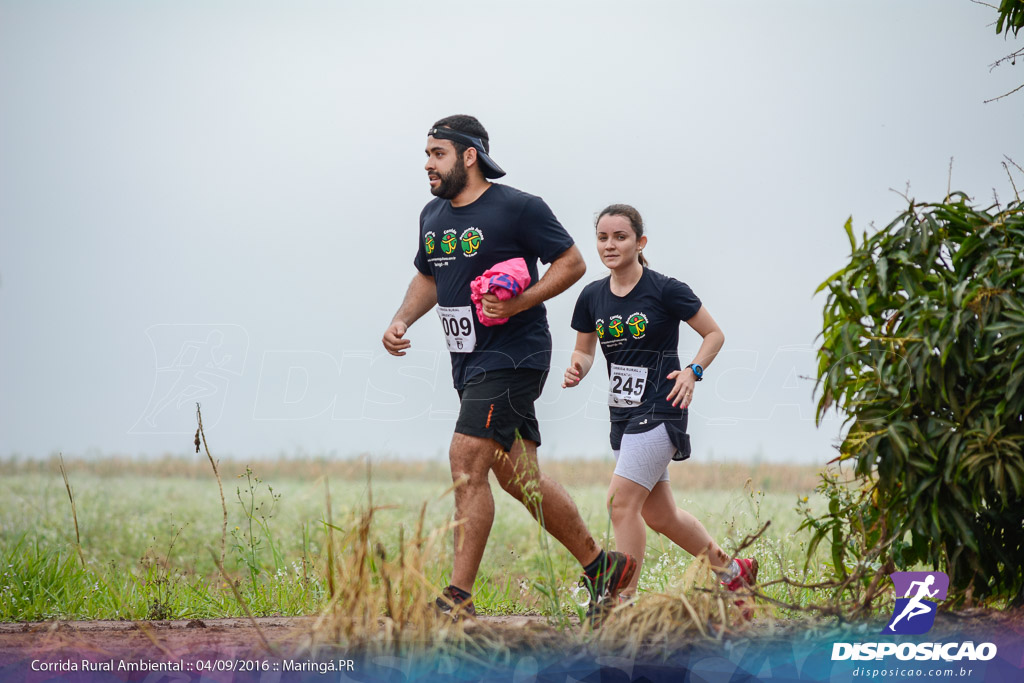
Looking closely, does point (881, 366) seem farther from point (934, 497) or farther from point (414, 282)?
point (414, 282)

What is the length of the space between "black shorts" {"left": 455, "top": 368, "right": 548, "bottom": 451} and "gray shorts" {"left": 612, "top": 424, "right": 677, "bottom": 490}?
50 cm

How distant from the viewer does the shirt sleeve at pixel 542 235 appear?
4.06 meters

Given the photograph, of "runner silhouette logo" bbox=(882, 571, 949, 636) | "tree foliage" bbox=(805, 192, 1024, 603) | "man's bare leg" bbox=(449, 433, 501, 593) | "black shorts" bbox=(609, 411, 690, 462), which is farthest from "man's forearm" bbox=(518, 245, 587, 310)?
"runner silhouette logo" bbox=(882, 571, 949, 636)

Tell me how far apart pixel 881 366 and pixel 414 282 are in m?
2.13

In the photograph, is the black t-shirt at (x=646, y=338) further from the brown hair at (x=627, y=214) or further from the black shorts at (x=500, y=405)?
the black shorts at (x=500, y=405)

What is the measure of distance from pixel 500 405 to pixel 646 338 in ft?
2.75

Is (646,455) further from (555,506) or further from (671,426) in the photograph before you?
(555,506)

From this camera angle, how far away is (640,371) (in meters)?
4.35

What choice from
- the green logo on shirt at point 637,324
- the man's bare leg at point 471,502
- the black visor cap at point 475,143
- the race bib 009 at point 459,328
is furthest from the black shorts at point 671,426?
the black visor cap at point 475,143

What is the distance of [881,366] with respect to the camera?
10.7 ft

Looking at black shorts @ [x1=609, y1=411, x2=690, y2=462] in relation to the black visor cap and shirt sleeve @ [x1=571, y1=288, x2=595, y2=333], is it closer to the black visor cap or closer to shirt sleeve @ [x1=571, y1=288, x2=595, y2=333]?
shirt sleeve @ [x1=571, y1=288, x2=595, y2=333]

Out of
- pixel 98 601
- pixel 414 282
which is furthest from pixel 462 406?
pixel 98 601

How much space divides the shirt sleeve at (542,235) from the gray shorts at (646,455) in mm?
905

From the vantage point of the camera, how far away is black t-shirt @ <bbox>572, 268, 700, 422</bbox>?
4.33 meters
